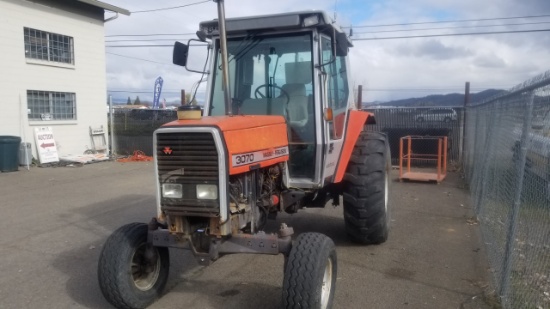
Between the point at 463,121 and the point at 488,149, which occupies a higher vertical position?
the point at 463,121

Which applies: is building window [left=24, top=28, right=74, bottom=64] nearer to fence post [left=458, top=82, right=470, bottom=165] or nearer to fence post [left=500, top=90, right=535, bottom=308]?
fence post [left=458, top=82, right=470, bottom=165]

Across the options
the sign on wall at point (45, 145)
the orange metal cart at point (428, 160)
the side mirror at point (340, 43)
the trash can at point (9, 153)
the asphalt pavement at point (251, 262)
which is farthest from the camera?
the sign on wall at point (45, 145)

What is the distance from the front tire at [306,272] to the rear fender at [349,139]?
5.06 feet

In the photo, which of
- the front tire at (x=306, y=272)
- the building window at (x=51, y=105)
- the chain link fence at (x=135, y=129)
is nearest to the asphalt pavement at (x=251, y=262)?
the front tire at (x=306, y=272)

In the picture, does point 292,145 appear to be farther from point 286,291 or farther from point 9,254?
point 9,254

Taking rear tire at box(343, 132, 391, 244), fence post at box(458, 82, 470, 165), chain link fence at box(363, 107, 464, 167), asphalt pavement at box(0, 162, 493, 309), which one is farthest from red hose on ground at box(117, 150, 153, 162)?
rear tire at box(343, 132, 391, 244)

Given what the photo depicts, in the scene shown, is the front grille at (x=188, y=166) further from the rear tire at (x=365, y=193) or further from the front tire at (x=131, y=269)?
the rear tire at (x=365, y=193)

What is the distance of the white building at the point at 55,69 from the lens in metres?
14.1

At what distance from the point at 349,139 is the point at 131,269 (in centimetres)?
279

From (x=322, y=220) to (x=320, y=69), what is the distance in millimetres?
3092

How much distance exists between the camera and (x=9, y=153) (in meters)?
13.2

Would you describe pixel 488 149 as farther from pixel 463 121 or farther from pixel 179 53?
pixel 463 121

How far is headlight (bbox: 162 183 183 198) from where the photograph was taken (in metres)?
3.76

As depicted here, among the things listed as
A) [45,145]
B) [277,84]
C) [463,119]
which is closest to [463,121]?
[463,119]
